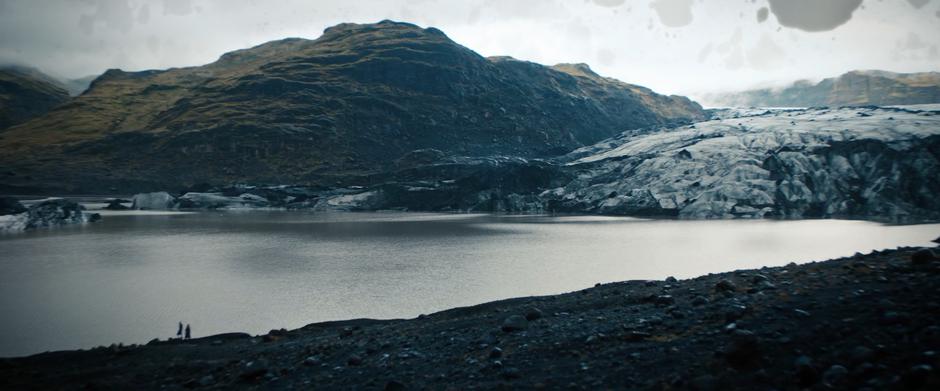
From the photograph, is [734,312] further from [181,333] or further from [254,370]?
[181,333]

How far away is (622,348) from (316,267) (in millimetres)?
26011

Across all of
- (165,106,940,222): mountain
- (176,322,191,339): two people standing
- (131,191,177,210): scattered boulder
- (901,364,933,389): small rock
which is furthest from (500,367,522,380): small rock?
(131,191,177,210): scattered boulder

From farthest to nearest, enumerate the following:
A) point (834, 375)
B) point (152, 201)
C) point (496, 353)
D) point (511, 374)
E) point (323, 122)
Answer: point (323, 122), point (152, 201), point (496, 353), point (511, 374), point (834, 375)

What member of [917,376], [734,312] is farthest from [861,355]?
[734,312]

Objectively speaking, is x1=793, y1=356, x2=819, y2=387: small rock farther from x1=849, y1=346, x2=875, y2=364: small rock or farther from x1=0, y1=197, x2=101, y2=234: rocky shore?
x1=0, y1=197, x2=101, y2=234: rocky shore

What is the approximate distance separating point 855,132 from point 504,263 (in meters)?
71.7

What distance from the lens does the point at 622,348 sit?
10914mm

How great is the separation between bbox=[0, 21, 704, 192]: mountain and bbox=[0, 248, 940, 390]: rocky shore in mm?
112832

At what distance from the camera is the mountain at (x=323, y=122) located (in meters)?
138

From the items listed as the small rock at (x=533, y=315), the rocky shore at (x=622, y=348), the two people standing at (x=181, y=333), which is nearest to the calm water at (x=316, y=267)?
the two people standing at (x=181, y=333)

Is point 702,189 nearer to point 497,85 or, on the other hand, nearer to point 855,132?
point 855,132

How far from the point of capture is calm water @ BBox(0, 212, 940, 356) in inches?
850

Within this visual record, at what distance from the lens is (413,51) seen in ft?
602

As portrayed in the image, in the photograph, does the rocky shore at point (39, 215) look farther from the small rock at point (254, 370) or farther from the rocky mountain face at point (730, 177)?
the small rock at point (254, 370)
